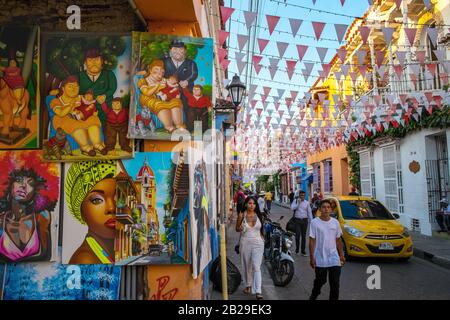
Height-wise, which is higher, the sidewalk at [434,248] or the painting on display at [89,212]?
the painting on display at [89,212]

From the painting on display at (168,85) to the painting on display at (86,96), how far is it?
17cm

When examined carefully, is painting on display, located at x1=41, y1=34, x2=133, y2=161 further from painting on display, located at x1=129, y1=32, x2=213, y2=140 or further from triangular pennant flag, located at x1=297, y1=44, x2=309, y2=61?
triangular pennant flag, located at x1=297, y1=44, x2=309, y2=61

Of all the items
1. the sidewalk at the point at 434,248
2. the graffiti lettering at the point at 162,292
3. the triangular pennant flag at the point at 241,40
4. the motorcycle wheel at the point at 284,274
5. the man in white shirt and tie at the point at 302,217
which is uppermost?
the triangular pennant flag at the point at 241,40

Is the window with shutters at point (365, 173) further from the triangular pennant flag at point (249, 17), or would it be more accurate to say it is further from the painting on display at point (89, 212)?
the painting on display at point (89, 212)

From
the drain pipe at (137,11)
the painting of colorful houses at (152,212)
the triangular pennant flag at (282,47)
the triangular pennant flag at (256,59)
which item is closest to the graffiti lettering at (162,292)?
the painting of colorful houses at (152,212)

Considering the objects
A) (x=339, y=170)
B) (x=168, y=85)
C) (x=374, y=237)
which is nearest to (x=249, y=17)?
(x=168, y=85)

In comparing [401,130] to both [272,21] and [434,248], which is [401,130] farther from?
[272,21]

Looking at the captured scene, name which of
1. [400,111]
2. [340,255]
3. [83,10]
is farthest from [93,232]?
[400,111]

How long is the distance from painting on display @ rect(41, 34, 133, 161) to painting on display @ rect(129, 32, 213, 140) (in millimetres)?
168

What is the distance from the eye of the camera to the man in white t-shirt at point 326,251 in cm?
504

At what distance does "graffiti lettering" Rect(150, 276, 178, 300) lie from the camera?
4.45 metres

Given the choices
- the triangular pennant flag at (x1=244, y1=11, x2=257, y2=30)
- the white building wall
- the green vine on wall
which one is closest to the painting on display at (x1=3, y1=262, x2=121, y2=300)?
the triangular pennant flag at (x1=244, y1=11, x2=257, y2=30)

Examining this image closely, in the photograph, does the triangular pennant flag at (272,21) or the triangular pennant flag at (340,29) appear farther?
the triangular pennant flag at (340,29)

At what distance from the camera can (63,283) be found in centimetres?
447
